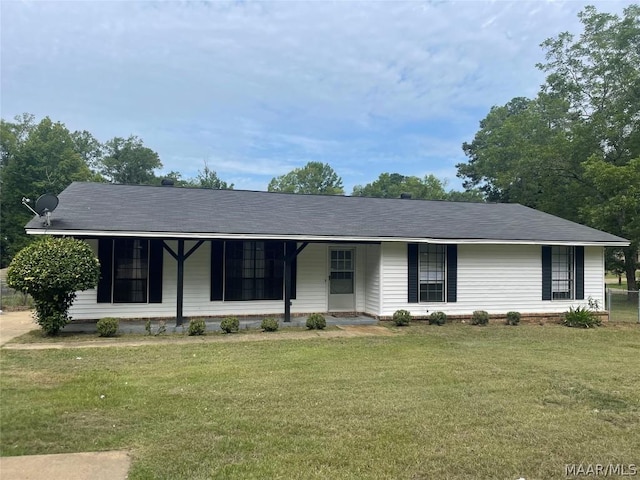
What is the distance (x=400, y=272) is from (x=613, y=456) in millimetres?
8587

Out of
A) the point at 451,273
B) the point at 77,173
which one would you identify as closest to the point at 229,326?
the point at 451,273

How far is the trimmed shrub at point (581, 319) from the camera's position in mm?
12742

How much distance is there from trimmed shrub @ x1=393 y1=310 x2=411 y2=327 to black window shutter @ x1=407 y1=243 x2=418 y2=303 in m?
0.72

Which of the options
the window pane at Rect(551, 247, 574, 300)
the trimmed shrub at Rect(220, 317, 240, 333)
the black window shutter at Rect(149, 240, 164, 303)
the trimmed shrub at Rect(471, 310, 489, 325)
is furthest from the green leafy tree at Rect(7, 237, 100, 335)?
the window pane at Rect(551, 247, 574, 300)

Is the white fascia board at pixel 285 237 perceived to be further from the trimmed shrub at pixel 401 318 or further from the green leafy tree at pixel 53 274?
the trimmed shrub at pixel 401 318

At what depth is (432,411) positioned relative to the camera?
5121 millimetres

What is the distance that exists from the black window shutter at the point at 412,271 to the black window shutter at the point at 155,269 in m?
6.46

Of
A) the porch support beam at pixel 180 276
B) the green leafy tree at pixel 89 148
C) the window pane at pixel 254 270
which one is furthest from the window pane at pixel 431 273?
the green leafy tree at pixel 89 148

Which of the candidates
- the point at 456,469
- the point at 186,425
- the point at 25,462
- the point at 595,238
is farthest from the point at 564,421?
the point at 595,238

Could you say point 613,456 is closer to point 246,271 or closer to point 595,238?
point 246,271

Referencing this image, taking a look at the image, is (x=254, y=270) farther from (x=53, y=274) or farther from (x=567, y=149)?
(x=567, y=149)

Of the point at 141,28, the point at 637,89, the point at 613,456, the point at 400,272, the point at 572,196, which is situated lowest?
the point at 613,456

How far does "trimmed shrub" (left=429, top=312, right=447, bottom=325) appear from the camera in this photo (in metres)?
12.3

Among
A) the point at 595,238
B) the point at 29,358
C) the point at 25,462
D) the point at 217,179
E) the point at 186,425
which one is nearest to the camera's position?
the point at 25,462
